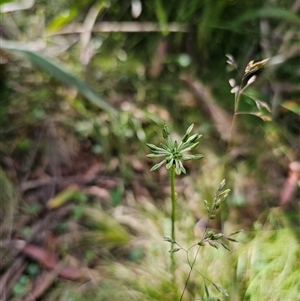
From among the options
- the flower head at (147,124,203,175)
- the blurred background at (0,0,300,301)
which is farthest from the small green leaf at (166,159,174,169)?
the blurred background at (0,0,300,301)

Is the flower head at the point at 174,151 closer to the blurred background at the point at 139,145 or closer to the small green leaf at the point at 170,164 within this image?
the small green leaf at the point at 170,164

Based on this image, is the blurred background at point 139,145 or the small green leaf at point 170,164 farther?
the blurred background at point 139,145

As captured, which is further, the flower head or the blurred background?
the blurred background

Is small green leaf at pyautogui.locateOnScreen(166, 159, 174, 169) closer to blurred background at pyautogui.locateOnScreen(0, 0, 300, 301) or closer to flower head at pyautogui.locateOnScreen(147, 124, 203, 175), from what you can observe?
flower head at pyautogui.locateOnScreen(147, 124, 203, 175)

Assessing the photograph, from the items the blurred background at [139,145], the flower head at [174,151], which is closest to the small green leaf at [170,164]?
the flower head at [174,151]

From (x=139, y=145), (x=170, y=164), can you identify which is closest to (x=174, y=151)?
(x=170, y=164)

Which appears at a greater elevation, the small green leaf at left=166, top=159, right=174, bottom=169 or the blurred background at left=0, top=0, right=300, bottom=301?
the blurred background at left=0, top=0, right=300, bottom=301

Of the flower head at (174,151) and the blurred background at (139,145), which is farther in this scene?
the blurred background at (139,145)

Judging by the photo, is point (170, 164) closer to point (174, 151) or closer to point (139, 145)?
point (174, 151)

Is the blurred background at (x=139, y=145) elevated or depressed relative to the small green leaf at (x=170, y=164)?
elevated

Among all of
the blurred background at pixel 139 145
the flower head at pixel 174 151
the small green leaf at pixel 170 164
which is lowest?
the small green leaf at pixel 170 164
